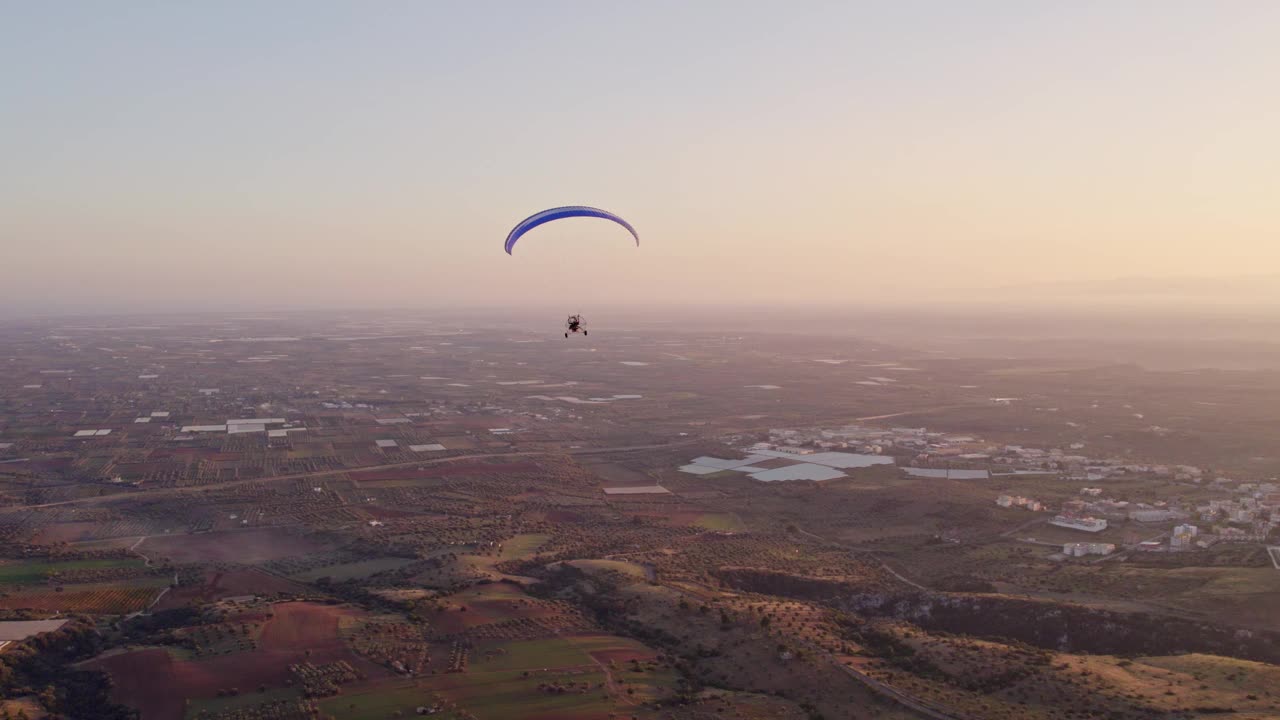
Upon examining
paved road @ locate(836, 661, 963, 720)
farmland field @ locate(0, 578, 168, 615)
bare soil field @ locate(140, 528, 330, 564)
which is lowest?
bare soil field @ locate(140, 528, 330, 564)

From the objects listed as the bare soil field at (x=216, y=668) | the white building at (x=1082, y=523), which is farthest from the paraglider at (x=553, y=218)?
the white building at (x=1082, y=523)

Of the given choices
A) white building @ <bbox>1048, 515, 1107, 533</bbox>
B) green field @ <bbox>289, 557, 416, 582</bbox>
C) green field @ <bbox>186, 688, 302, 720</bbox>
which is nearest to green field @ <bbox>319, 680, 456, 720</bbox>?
green field @ <bbox>186, 688, 302, 720</bbox>

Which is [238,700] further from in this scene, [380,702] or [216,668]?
[380,702]

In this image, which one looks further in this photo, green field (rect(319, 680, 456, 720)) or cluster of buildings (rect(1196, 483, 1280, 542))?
cluster of buildings (rect(1196, 483, 1280, 542))

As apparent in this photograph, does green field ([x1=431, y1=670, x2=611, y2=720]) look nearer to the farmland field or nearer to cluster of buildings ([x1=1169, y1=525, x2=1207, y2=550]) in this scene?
the farmland field

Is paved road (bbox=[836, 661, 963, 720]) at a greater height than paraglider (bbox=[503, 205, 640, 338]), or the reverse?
paraglider (bbox=[503, 205, 640, 338])

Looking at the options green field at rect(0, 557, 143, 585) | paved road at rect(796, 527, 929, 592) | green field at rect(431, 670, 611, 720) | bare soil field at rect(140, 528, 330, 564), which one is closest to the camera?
green field at rect(431, 670, 611, 720)

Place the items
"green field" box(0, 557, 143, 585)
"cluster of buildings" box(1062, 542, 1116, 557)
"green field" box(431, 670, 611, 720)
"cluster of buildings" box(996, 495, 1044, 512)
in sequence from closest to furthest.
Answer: "green field" box(431, 670, 611, 720) < "green field" box(0, 557, 143, 585) < "cluster of buildings" box(1062, 542, 1116, 557) < "cluster of buildings" box(996, 495, 1044, 512)
